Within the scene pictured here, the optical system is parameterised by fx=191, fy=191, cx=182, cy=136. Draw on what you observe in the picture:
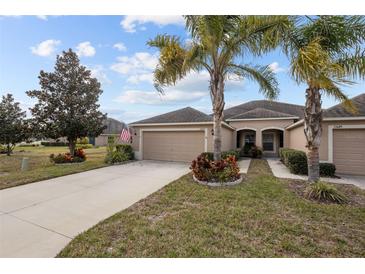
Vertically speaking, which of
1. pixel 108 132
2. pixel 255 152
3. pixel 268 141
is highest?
pixel 108 132

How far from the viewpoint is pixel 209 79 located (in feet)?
25.6

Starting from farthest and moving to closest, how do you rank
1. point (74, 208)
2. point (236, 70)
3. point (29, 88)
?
1. point (29, 88)
2. point (236, 70)
3. point (74, 208)

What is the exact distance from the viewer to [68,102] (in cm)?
1204

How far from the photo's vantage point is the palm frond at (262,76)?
792 centimetres

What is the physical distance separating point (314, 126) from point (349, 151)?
16.0ft

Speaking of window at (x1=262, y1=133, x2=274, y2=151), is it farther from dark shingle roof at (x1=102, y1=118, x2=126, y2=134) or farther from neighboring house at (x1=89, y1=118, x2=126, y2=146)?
dark shingle roof at (x1=102, y1=118, x2=126, y2=134)

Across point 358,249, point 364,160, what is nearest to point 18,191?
point 358,249

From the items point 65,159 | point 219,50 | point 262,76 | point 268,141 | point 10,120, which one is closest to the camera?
point 219,50

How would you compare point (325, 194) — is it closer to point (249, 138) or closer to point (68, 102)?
point (249, 138)

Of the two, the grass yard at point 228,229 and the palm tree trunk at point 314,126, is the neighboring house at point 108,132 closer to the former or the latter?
the grass yard at point 228,229

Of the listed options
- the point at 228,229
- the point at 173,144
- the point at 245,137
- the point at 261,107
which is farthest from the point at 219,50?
the point at 261,107

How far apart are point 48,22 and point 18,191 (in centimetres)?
548

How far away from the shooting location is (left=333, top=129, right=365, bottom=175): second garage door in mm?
8898
